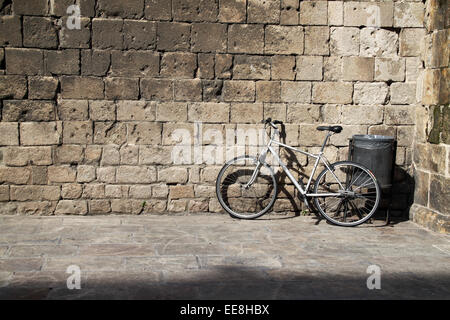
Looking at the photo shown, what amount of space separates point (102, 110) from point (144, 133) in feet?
1.99

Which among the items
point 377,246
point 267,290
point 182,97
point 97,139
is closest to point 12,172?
point 97,139

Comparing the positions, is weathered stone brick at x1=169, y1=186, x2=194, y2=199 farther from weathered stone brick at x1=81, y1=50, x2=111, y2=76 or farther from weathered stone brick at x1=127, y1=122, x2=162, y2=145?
weathered stone brick at x1=81, y1=50, x2=111, y2=76

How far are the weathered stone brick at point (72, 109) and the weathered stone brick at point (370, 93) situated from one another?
3.57 m

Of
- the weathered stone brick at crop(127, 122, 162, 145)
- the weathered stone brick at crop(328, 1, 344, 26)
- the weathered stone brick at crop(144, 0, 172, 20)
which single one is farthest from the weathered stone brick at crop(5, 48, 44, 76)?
the weathered stone brick at crop(328, 1, 344, 26)

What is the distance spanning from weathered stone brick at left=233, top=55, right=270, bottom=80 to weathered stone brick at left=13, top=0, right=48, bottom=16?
2.47 meters

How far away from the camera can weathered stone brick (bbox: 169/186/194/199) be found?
22.9 ft

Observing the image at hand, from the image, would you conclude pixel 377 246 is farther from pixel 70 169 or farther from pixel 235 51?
pixel 70 169

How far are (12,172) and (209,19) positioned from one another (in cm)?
317

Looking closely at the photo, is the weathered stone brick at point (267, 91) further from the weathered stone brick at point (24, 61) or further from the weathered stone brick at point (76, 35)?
the weathered stone brick at point (24, 61)

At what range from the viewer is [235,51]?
6898 millimetres

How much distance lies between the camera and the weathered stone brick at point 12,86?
21.4 ft

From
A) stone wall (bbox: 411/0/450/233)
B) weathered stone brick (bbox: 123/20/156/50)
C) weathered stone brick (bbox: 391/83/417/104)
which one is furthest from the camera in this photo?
weathered stone brick (bbox: 391/83/417/104)

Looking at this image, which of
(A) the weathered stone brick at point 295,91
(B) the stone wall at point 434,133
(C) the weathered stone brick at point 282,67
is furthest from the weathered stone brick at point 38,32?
(B) the stone wall at point 434,133
